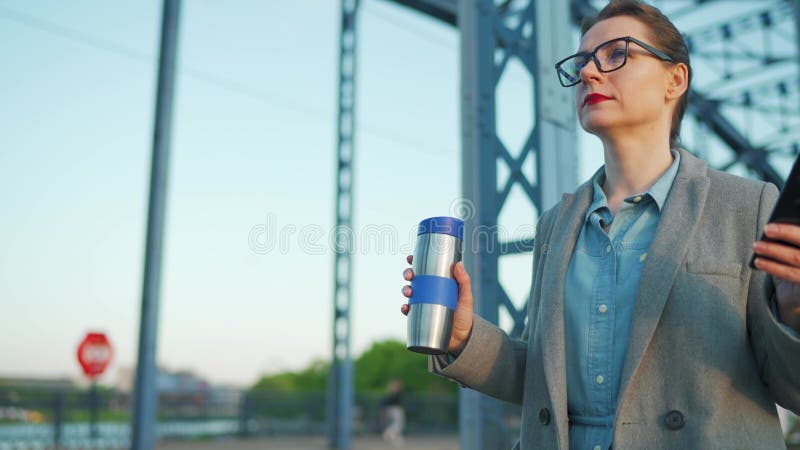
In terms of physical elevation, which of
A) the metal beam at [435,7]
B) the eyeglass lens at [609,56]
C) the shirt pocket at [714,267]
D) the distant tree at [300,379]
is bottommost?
the distant tree at [300,379]

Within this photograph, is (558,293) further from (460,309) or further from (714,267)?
(714,267)

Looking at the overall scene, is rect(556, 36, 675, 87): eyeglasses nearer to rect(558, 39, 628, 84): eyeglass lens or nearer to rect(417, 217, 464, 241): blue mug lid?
rect(558, 39, 628, 84): eyeglass lens

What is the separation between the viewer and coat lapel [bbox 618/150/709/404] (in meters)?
1.41

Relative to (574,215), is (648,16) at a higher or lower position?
higher

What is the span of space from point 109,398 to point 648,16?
12.2 metres

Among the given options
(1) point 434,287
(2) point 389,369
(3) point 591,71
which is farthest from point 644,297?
(2) point 389,369

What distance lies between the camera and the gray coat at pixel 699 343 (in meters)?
1.35

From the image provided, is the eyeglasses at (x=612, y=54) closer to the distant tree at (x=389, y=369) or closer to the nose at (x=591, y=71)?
the nose at (x=591, y=71)

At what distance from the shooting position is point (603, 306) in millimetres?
1522

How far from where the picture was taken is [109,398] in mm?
12094

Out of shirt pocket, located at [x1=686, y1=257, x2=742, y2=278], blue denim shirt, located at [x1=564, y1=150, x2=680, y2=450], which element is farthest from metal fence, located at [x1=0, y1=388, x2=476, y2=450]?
shirt pocket, located at [x1=686, y1=257, x2=742, y2=278]

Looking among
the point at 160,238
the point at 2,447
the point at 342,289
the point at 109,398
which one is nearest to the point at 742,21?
the point at 342,289

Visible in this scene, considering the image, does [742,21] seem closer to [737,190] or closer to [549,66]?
[549,66]

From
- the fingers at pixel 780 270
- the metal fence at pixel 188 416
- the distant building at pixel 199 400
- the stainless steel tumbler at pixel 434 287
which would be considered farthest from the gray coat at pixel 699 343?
the distant building at pixel 199 400
